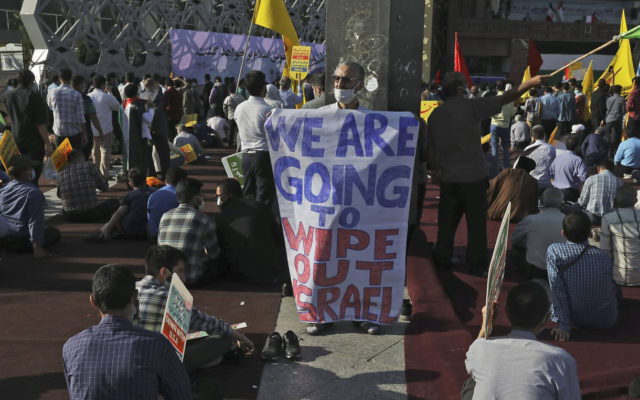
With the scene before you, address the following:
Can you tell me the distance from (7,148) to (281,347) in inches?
213

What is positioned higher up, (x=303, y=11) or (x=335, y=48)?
(x=303, y=11)

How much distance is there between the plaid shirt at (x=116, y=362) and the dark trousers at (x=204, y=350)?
1.65m

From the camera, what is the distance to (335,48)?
6.10 meters

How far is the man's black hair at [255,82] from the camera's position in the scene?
759 cm

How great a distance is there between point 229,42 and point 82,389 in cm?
2364

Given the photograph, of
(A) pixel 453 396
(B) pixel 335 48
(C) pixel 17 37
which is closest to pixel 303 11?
(C) pixel 17 37

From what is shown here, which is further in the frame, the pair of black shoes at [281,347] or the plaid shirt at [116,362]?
the pair of black shoes at [281,347]

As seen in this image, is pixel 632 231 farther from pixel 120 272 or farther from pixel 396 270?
pixel 120 272

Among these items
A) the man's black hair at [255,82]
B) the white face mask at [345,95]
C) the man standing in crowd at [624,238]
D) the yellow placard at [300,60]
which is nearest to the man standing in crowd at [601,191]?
the man standing in crowd at [624,238]

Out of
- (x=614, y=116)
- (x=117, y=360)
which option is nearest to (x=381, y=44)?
(x=117, y=360)

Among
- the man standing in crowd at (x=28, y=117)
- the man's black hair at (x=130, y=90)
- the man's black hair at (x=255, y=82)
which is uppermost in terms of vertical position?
the man's black hair at (x=255, y=82)

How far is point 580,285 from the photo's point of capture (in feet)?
17.6

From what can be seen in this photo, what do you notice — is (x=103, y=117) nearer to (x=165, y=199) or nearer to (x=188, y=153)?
(x=188, y=153)

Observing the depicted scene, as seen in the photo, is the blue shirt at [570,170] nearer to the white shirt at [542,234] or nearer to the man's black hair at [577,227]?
the white shirt at [542,234]
